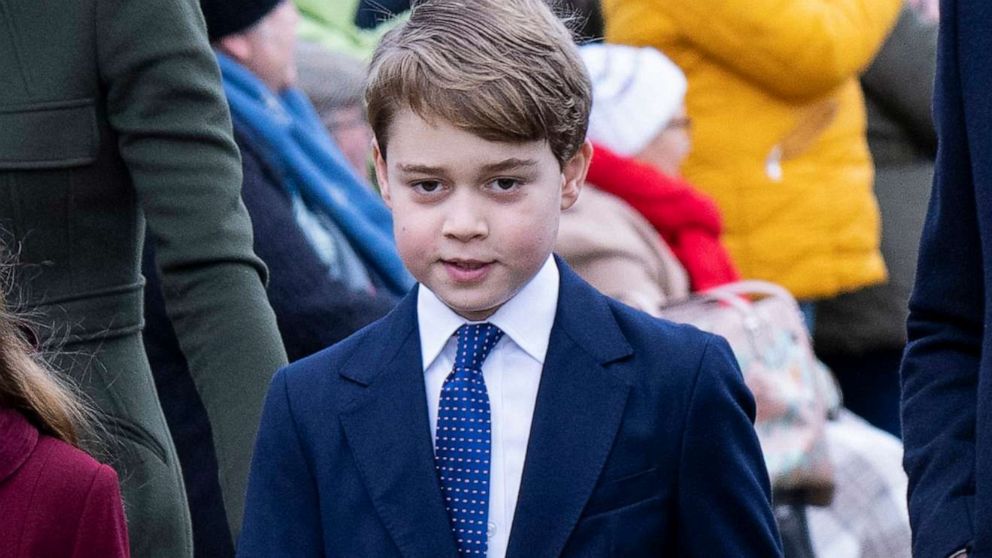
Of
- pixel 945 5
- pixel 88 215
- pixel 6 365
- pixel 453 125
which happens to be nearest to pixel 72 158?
pixel 88 215

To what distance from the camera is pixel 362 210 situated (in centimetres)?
455

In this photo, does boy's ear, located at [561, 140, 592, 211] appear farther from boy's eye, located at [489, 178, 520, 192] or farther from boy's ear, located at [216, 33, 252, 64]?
boy's ear, located at [216, 33, 252, 64]

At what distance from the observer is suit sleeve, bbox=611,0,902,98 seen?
5297mm

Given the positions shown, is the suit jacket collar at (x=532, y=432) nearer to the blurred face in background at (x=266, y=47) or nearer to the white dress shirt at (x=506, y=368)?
the white dress shirt at (x=506, y=368)

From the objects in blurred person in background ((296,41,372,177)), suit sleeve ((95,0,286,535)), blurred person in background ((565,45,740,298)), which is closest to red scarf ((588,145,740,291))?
blurred person in background ((565,45,740,298))

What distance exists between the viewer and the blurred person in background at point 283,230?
3766 millimetres

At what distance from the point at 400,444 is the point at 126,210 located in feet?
1.99

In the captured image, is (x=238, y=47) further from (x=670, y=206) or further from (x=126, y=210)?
(x=126, y=210)

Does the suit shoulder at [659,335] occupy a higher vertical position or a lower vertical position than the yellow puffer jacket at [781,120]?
higher

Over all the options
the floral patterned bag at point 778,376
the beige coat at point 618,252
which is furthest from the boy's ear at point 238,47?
the floral patterned bag at point 778,376

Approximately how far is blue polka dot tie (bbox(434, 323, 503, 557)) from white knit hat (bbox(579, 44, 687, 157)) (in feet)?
8.36

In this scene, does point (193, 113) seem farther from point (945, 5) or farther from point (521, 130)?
point (945, 5)

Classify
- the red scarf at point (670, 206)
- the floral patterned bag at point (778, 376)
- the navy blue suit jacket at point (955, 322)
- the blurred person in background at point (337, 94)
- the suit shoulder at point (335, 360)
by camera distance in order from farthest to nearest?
the blurred person in background at point (337, 94) < the red scarf at point (670, 206) < the floral patterned bag at point (778, 376) < the suit shoulder at point (335, 360) < the navy blue suit jacket at point (955, 322)

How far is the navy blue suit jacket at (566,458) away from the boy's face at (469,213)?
11 centimetres
